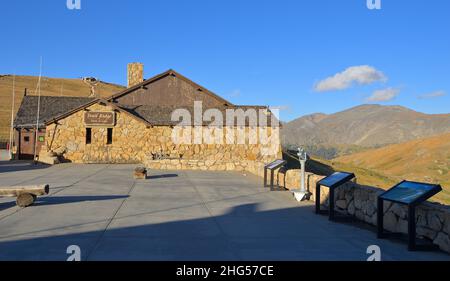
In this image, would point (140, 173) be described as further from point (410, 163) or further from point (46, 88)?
point (46, 88)

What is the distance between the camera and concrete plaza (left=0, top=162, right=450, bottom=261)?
7191 millimetres

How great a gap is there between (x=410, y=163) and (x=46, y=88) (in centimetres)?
8490

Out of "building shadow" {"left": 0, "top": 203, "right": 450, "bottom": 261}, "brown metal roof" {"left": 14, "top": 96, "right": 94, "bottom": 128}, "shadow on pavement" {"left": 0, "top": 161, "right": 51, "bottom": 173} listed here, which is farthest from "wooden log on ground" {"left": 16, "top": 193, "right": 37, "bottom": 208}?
"brown metal roof" {"left": 14, "top": 96, "right": 94, "bottom": 128}

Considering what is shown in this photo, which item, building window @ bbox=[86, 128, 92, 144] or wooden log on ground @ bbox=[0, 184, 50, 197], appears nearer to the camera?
wooden log on ground @ bbox=[0, 184, 50, 197]

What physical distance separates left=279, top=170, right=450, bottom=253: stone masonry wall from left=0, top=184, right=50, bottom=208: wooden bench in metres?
7.86

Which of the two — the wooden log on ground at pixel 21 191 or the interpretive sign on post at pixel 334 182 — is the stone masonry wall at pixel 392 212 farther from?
the wooden log on ground at pixel 21 191

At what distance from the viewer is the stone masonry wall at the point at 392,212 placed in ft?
25.3

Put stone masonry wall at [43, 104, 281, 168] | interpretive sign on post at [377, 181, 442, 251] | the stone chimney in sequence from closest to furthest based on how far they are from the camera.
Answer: interpretive sign on post at [377, 181, 442, 251]
stone masonry wall at [43, 104, 281, 168]
the stone chimney

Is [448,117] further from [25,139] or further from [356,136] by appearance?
[25,139]

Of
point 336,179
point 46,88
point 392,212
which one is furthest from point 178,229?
point 46,88

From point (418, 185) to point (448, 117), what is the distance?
5892 inches

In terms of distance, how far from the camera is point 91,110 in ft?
102

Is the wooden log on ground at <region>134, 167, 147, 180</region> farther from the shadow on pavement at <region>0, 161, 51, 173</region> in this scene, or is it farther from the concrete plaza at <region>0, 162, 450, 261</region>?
the shadow on pavement at <region>0, 161, 51, 173</region>

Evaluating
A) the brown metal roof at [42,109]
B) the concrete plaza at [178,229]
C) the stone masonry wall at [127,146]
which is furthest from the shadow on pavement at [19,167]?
the concrete plaza at [178,229]
